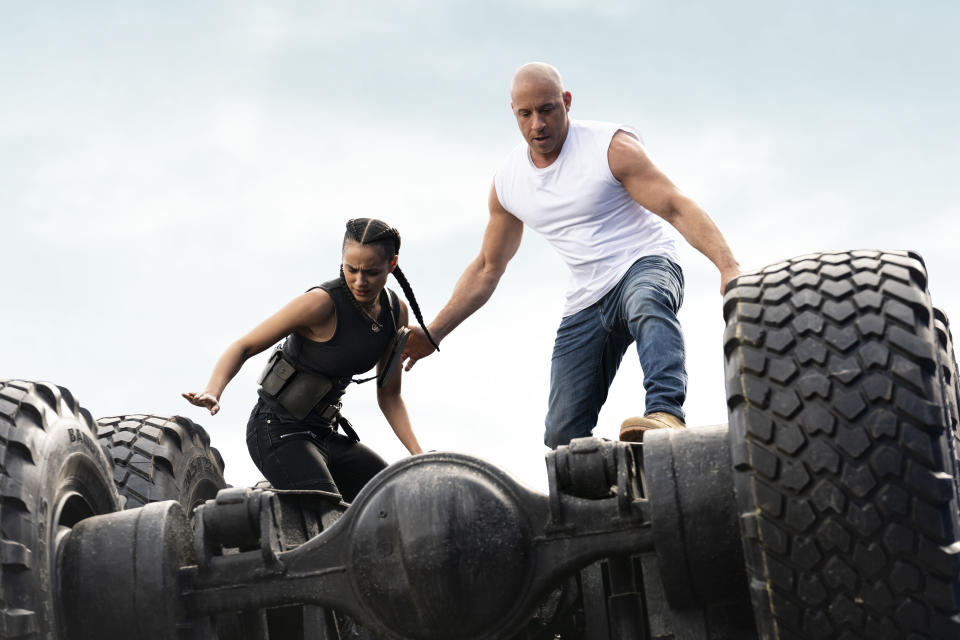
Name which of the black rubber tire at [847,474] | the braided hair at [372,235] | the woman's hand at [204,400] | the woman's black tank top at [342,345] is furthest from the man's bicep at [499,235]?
the black rubber tire at [847,474]

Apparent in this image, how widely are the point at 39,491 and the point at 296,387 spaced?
77.0 inches

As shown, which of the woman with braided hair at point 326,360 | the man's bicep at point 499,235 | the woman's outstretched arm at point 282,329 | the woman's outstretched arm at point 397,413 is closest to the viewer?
the woman's outstretched arm at point 282,329

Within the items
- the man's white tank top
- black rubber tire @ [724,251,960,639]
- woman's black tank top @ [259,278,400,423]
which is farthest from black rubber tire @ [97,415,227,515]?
black rubber tire @ [724,251,960,639]

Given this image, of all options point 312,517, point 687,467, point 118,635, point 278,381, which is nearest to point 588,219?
point 278,381

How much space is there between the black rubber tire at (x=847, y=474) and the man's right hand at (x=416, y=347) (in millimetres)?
3039

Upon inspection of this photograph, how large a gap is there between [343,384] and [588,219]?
144 centimetres

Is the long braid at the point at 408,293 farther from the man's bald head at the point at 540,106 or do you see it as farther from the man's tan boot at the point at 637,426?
the man's tan boot at the point at 637,426

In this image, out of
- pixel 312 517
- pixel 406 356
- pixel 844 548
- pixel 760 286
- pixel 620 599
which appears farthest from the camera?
pixel 406 356

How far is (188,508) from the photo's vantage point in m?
5.79

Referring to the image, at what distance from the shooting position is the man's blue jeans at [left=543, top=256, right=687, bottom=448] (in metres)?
5.47

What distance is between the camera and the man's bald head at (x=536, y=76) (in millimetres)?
6062

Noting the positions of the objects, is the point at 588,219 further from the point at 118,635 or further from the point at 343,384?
the point at 118,635

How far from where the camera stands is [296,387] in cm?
566

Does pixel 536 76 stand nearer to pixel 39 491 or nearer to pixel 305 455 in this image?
pixel 305 455
